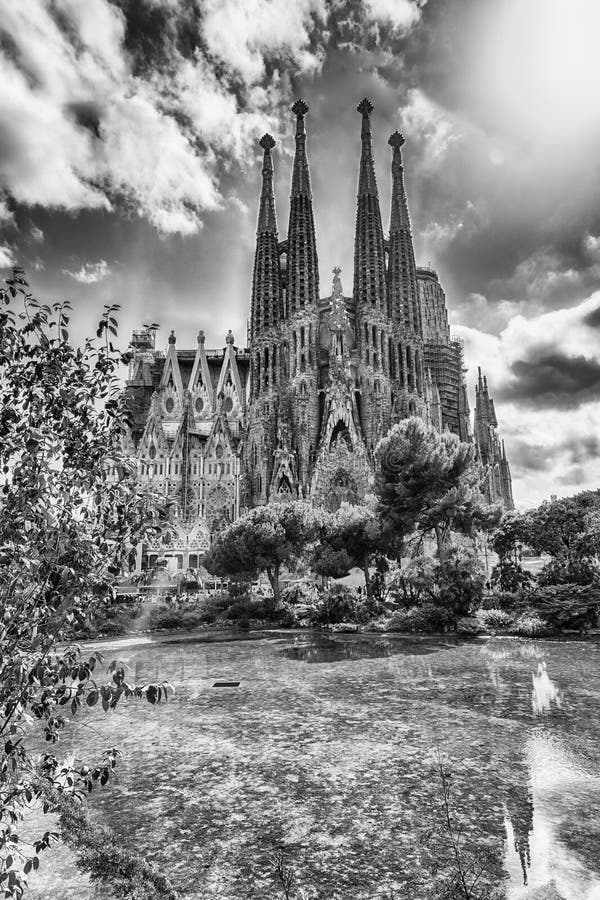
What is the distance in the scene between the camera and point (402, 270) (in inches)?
2589

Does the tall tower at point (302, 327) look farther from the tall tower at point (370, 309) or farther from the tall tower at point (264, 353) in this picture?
the tall tower at point (370, 309)

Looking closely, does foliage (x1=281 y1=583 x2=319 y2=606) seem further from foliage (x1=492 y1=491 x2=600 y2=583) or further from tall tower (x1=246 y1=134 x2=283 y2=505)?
tall tower (x1=246 y1=134 x2=283 y2=505)

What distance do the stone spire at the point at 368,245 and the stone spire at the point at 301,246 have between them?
16.0 feet

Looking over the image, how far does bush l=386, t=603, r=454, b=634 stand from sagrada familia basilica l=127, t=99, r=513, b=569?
3057 cm

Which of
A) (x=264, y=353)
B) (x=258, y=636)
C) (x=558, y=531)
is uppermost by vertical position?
(x=264, y=353)

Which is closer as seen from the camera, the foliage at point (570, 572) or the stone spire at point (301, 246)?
the foliage at point (570, 572)

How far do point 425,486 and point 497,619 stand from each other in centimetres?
655

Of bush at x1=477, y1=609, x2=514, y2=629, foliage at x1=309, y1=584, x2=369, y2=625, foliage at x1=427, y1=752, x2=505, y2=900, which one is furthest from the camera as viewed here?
foliage at x1=309, y1=584, x2=369, y2=625

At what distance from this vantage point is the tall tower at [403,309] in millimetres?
60141

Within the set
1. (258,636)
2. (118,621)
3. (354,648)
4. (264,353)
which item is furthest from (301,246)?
(354,648)

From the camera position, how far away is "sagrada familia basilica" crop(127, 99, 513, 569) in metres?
56.4

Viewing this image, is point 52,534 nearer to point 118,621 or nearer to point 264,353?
point 118,621

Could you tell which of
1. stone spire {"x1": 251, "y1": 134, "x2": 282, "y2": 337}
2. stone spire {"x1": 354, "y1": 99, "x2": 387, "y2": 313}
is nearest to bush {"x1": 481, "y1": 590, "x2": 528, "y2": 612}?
stone spire {"x1": 354, "y1": 99, "x2": 387, "y2": 313}

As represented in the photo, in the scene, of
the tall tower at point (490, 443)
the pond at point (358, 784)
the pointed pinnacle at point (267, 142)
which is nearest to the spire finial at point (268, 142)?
the pointed pinnacle at point (267, 142)
